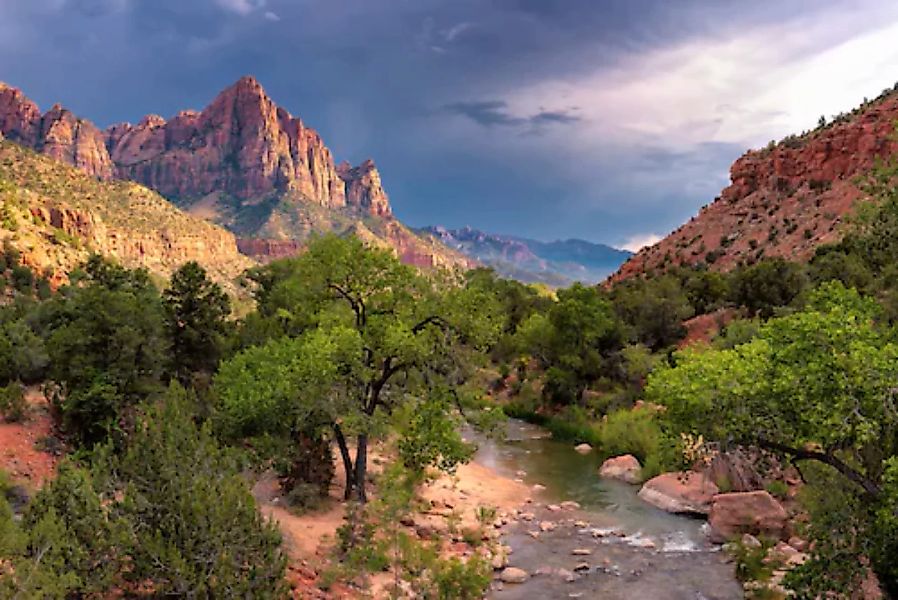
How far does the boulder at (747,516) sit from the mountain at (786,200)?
185ft

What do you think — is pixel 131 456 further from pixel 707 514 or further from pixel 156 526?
pixel 707 514

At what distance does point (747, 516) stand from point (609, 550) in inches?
199

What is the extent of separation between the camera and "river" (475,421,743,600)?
17.6 meters

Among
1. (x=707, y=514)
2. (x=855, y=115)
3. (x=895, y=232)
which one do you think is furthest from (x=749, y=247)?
(x=895, y=232)

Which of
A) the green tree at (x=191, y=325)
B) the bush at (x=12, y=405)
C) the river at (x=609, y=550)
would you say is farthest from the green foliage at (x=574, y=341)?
the bush at (x=12, y=405)

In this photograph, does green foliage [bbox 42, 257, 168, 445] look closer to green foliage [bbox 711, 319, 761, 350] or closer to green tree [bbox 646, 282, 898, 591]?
green tree [bbox 646, 282, 898, 591]

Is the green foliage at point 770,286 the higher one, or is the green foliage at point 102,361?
the green foliage at point 770,286

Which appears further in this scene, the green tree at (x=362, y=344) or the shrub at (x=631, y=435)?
the shrub at (x=631, y=435)

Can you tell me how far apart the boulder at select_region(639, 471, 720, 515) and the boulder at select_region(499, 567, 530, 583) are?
8969mm

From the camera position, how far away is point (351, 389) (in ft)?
68.3

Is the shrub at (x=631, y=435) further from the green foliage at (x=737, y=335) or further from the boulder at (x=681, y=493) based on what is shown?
the green foliage at (x=737, y=335)

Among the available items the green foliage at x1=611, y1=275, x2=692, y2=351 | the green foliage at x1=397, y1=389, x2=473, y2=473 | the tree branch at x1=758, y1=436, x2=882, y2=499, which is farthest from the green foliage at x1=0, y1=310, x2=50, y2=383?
the green foliage at x1=611, y1=275, x2=692, y2=351

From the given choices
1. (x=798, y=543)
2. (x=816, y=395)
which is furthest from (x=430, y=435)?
(x=798, y=543)

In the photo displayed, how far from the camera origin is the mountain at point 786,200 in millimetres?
79562
